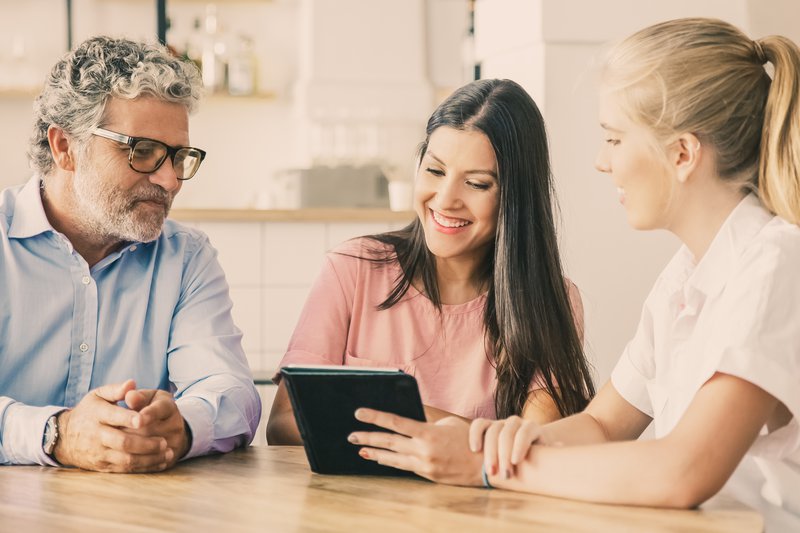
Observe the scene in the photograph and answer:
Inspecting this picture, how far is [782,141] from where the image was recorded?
1.29m

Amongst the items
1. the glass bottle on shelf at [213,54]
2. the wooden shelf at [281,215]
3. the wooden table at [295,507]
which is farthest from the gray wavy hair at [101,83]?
the glass bottle on shelf at [213,54]

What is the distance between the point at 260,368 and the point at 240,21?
2540mm

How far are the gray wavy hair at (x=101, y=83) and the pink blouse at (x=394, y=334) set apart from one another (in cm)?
46

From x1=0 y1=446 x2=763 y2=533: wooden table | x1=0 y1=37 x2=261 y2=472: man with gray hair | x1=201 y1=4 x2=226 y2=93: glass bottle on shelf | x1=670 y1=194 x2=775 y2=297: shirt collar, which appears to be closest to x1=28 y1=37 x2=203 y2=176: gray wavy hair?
x1=0 y1=37 x2=261 y2=472: man with gray hair

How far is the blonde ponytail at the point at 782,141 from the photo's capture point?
1.26 m

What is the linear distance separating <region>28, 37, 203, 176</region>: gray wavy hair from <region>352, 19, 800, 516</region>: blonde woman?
2.72 feet

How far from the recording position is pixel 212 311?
178 cm

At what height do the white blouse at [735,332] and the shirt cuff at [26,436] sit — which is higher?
the white blouse at [735,332]

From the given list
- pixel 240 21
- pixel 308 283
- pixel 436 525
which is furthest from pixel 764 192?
pixel 240 21

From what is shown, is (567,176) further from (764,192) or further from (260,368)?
(260,368)

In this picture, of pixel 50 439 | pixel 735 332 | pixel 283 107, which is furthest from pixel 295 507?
pixel 283 107

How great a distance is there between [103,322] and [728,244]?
3.57 ft

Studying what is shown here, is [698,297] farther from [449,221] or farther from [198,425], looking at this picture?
[198,425]

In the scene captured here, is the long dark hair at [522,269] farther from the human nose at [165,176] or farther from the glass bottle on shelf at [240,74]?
the glass bottle on shelf at [240,74]
